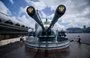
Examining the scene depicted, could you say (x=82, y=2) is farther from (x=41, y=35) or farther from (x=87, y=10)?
(x=41, y=35)

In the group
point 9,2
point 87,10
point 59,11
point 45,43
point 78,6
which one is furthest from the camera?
point 45,43

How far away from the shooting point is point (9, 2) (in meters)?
4.61

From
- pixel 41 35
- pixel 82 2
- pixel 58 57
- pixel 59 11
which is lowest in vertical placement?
pixel 58 57

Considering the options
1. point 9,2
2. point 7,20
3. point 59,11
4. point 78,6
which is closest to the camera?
point 59,11

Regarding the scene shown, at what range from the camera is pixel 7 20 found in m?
7.54

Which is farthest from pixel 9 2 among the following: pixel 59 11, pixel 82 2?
pixel 59 11

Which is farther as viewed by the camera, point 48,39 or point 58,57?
point 48,39

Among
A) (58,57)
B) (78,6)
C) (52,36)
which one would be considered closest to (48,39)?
(52,36)

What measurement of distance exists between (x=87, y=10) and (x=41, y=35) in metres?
2.51

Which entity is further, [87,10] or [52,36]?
[52,36]

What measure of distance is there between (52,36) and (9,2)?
2.27m

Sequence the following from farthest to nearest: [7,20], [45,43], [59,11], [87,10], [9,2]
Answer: [7,20]
[45,43]
[9,2]
[87,10]
[59,11]

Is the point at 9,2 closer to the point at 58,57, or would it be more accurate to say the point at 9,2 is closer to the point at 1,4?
the point at 1,4

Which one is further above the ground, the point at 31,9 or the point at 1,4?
the point at 1,4
